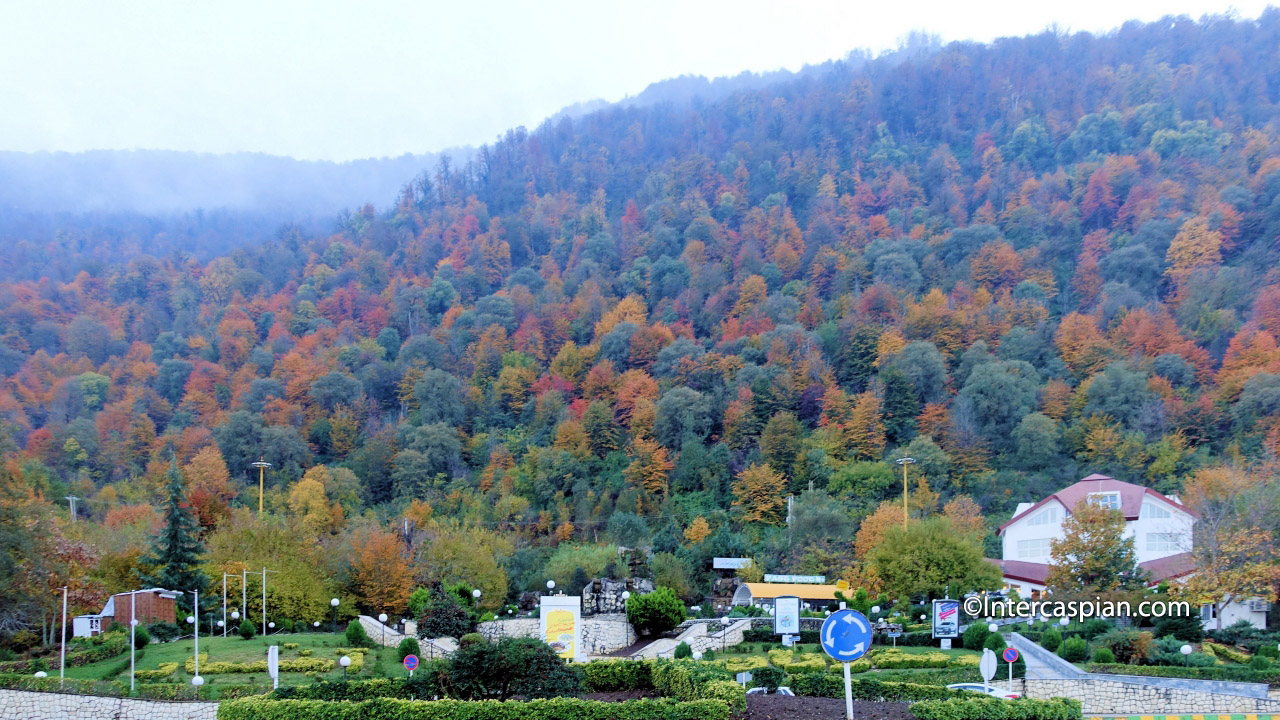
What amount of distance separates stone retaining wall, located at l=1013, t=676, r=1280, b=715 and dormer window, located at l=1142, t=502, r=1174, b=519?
2824 centimetres

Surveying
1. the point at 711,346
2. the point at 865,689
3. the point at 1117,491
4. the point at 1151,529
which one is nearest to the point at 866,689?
the point at 865,689

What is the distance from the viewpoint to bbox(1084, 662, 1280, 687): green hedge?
2091cm

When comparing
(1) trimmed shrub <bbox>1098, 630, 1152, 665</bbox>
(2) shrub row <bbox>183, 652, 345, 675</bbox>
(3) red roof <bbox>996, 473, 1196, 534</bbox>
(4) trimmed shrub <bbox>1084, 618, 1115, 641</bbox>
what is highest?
(3) red roof <bbox>996, 473, 1196, 534</bbox>

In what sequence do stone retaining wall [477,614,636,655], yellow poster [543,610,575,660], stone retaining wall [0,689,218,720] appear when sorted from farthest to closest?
stone retaining wall [477,614,636,655], yellow poster [543,610,575,660], stone retaining wall [0,689,218,720]

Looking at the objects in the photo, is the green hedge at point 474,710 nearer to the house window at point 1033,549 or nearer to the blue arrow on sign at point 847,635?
the blue arrow on sign at point 847,635

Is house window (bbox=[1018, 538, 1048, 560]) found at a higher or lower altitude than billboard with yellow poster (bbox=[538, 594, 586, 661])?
lower

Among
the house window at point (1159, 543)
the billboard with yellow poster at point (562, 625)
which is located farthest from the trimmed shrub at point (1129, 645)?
the house window at point (1159, 543)

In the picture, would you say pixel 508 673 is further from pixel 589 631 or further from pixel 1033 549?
pixel 1033 549

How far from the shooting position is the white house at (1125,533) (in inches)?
1704

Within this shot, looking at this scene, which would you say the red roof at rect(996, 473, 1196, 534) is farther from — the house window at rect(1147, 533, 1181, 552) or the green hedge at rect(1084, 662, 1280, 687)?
the green hedge at rect(1084, 662, 1280, 687)

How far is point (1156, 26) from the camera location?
138 metres

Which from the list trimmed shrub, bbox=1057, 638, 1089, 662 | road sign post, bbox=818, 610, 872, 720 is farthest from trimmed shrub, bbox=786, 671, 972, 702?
trimmed shrub, bbox=1057, 638, 1089, 662

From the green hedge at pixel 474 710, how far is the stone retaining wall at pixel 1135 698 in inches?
395

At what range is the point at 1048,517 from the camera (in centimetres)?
4975
